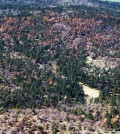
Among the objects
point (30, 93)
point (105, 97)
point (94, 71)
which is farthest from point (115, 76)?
point (30, 93)

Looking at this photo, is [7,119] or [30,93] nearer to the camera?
[7,119]

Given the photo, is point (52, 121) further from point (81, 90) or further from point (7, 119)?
point (81, 90)

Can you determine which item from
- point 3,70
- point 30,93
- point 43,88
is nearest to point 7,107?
point 30,93

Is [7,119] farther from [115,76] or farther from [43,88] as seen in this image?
[115,76]

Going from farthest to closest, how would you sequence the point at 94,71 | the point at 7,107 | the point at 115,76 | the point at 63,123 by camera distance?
the point at 94,71 → the point at 115,76 → the point at 7,107 → the point at 63,123

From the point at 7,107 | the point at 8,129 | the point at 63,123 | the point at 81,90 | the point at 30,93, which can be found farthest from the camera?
the point at 81,90

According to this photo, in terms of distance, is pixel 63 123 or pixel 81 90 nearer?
pixel 63 123

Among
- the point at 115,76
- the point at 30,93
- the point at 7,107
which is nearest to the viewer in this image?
the point at 7,107

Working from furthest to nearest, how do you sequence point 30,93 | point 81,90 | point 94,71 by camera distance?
point 94,71, point 81,90, point 30,93
